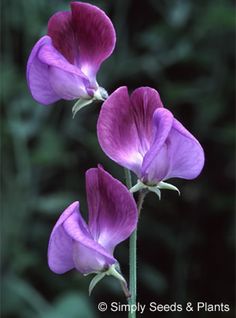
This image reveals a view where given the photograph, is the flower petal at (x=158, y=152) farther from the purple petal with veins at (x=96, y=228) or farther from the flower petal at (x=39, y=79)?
the flower petal at (x=39, y=79)

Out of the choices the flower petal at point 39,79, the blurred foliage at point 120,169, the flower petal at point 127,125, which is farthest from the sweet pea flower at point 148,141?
the blurred foliage at point 120,169

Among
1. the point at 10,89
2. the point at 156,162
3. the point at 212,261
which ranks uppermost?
the point at 156,162

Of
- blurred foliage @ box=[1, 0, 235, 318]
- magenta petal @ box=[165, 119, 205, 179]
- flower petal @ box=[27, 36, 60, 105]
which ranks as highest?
flower petal @ box=[27, 36, 60, 105]

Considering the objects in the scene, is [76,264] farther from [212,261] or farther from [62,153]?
[212,261]

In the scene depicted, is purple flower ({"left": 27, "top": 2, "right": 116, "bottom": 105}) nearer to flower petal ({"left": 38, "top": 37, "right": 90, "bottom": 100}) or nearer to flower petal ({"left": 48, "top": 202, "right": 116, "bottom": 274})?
flower petal ({"left": 38, "top": 37, "right": 90, "bottom": 100})

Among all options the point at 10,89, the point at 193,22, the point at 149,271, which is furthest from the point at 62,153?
the point at 193,22

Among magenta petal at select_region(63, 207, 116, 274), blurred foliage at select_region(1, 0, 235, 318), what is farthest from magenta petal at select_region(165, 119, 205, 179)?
blurred foliage at select_region(1, 0, 235, 318)
